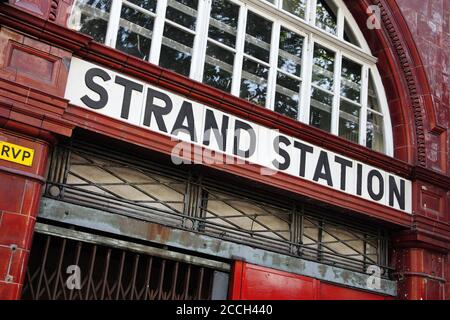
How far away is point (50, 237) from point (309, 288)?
3560 mm

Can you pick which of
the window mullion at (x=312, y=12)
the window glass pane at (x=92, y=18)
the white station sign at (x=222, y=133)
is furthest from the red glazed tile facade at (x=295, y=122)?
the window mullion at (x=312, y=12)

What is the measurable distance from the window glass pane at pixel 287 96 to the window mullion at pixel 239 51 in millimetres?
728

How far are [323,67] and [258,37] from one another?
4.38ft

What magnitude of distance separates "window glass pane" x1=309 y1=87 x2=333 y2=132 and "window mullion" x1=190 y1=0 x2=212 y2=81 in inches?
79.0

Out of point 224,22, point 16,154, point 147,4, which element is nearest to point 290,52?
point 224,22

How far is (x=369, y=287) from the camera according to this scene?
9.05 metres

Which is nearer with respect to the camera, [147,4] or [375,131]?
[147,4]

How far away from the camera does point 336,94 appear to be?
9539mm

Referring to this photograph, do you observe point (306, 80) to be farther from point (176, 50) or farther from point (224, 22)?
point (176, 50)

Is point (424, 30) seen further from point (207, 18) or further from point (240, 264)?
point (240, 264)

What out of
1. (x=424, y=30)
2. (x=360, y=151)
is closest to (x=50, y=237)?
(x=360, y=151)

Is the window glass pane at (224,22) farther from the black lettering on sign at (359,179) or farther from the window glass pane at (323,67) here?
the black lettering on sign at (359,179)

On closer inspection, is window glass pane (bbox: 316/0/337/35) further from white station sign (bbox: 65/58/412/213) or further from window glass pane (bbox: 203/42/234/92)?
white station sign (bbox: 65/58/412/213)

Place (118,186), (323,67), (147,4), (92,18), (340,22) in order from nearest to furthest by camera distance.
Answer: (118,186) → (92,18) → (147,4) → (323,67) → (340,22)
